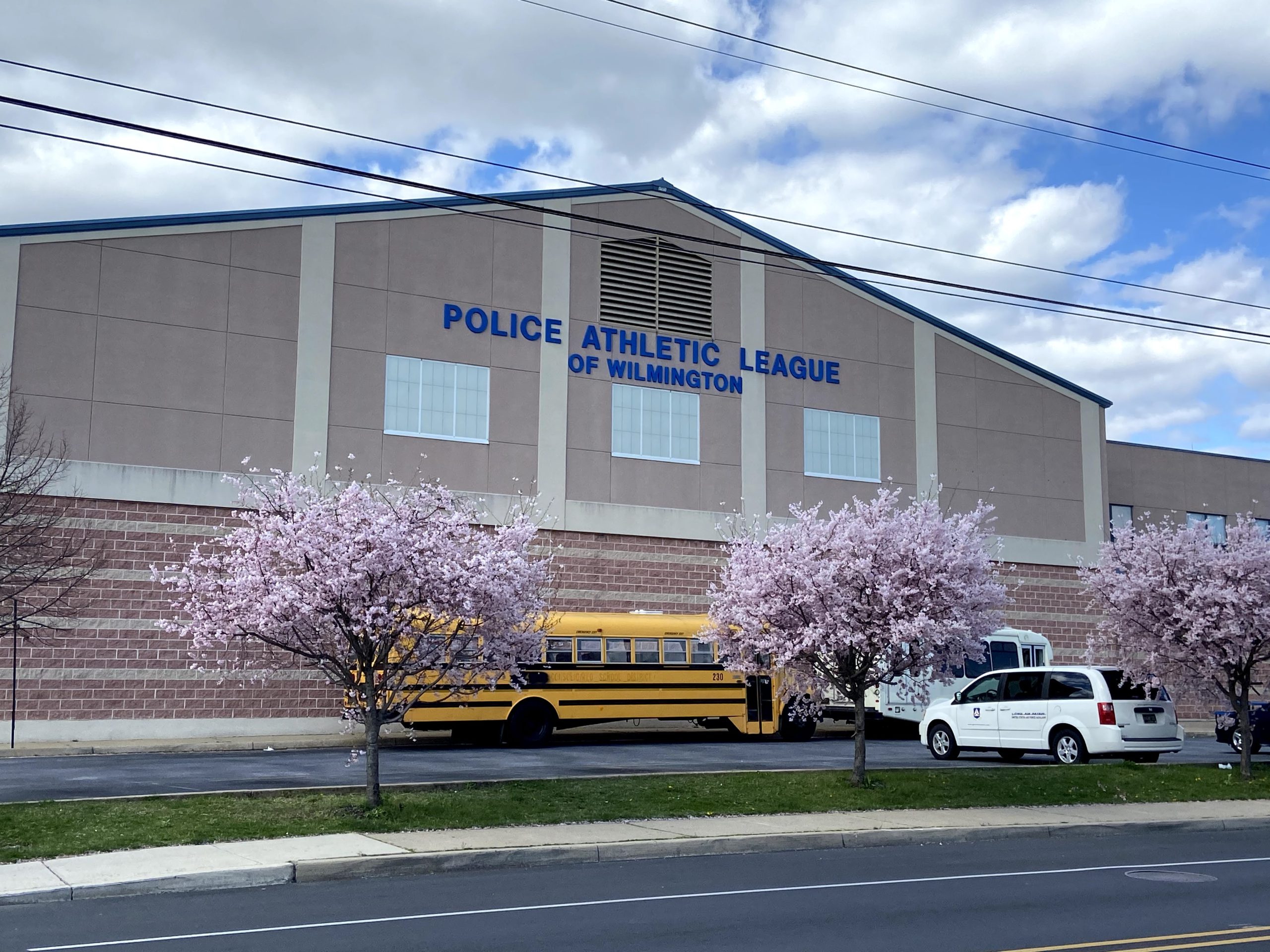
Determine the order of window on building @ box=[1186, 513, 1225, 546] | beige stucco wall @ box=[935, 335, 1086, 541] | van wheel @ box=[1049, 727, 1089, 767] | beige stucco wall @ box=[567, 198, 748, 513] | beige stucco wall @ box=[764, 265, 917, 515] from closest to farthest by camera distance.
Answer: van wheel @ box=[1049, 727, 1089, 767] < beige stucco wall @ box=[567, 198, 748, 513] < beige stucco wall @ box=[764, 265, 917, 515] < beige stucco wall @ box=[935, 335, 1086, 541] < window on building @ box=[1186, 513, 1225, 546]

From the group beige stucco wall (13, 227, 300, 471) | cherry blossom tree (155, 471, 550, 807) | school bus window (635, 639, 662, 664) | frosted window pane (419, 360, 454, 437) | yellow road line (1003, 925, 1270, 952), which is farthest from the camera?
frosted window pane (419, 360, 454, 437)

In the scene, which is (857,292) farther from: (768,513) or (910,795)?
(910,795)

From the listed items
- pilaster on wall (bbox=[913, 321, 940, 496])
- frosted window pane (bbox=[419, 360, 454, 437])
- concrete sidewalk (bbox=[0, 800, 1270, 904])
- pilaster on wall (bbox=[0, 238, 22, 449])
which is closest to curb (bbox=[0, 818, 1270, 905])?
concrete sidewalk (bbox=[0, 800, 1270, 904])

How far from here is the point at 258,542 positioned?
1461 centimetres

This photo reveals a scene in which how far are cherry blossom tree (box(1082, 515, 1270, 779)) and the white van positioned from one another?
2.26 feet

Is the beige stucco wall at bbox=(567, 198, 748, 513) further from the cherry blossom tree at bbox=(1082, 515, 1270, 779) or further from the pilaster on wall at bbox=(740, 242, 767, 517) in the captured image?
the cherry blossom tree at bbox=(1082, 515, 1270, 779)

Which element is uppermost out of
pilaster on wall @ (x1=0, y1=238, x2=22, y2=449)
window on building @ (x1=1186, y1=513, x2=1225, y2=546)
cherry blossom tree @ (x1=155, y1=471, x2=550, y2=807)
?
pilaster on wall @ (x1=0, y1=238, x2=22, y2=449)

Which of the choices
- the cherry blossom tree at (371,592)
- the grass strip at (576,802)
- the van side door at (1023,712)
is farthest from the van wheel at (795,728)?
the cherry blossom tree at (371,592)

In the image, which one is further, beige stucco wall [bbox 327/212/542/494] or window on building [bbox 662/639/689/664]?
beige stucco wall [bbox 327/212/542/494]

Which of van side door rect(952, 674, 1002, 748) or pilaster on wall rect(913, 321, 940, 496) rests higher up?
pilaster on wall rect(913, 321, 940, 496)

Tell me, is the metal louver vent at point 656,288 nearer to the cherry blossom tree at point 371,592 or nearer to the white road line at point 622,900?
the cherry blossom tree at point 371,592

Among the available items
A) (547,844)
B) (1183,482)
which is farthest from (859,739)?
(1183,482)

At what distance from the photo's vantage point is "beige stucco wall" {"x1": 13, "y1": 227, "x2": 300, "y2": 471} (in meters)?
26.2

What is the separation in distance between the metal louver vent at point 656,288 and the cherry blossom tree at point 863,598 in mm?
15119
